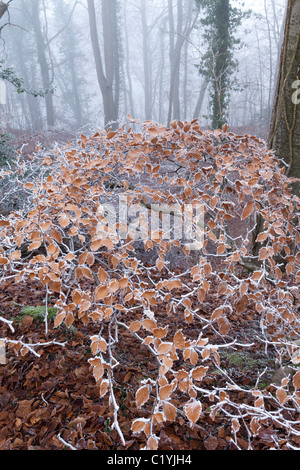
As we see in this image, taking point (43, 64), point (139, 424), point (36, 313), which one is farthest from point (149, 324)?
point (43, 64)

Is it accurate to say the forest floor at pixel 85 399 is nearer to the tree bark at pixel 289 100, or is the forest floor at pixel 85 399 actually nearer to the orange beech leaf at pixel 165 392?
the orange beech leaf at pixel 165 392

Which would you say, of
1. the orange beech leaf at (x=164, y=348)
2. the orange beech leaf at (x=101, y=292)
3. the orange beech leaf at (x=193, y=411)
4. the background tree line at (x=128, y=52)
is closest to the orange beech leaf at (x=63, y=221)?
the orange beech leaf at (x=101, y=292)

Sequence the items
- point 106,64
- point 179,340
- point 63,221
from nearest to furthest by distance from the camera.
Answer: point 179,340 < point 63,221 < point 106,64

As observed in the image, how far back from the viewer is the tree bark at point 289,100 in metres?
2.70

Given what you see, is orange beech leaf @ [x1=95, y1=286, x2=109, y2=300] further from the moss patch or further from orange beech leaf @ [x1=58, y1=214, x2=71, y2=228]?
the moss patch

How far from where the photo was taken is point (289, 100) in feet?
9.11

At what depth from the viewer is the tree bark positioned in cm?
270

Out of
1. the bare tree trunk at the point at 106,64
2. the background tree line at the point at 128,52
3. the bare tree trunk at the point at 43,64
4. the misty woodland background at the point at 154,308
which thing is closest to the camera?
the misty woodland background at the point at 154,308

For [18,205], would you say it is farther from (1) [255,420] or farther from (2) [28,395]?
(1) [255,420]

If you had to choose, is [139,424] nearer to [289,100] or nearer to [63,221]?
[63,221]

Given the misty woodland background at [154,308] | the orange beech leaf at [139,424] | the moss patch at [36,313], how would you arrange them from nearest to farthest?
1. the orange beech leaf at [139,424]
2. the misty woodland background at [154,308]
3. the moss patch at [36,313]

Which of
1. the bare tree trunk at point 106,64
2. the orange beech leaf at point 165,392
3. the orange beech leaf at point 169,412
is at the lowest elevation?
the orange beech leaf at point 169,412

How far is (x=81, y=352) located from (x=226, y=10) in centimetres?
1087
